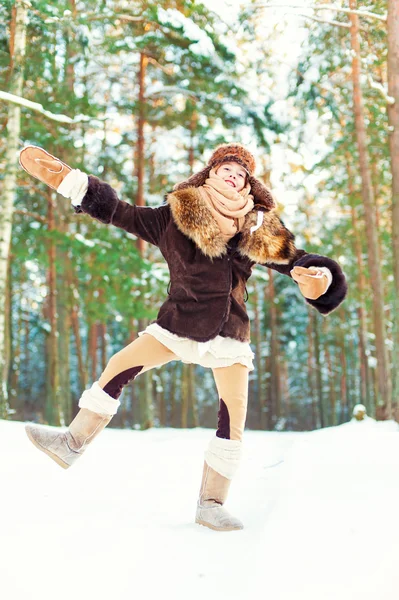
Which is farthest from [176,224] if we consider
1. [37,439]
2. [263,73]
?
[263,73]

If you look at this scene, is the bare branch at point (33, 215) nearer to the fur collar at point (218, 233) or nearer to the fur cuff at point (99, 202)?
the fur cuff at point (99, 202)

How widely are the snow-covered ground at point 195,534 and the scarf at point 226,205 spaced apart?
1.61m

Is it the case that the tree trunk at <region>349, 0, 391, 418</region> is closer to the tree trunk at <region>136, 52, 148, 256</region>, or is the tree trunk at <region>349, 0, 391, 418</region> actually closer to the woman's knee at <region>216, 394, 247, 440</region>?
the tree trunk at <region>136, 52, 148, 256</region>

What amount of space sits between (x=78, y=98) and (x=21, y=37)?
6.65ft

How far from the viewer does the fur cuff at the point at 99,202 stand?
3318 mm

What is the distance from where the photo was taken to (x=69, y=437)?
11.0 ft

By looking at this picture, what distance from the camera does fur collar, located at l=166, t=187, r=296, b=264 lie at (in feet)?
10.9

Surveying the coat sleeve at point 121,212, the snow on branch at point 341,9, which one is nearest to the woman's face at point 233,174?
the coat sleeve at point 121,212

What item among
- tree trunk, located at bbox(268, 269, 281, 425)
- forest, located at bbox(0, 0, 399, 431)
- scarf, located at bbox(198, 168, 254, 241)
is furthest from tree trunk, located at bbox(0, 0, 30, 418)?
tree trunk, located at bbox(268, 269, 281, 425)

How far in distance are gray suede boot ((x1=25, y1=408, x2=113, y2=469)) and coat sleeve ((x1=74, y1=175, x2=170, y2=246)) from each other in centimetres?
113

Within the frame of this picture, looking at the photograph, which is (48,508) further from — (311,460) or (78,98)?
(78,98)

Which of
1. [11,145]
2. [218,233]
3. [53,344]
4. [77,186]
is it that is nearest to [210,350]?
[218,233]

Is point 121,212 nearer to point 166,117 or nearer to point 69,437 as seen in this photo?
point 69,437

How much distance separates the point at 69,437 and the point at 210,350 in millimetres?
972
